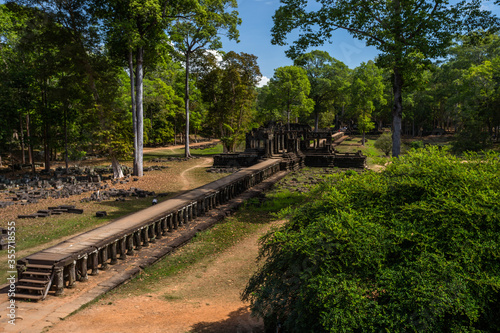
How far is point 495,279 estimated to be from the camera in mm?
4395

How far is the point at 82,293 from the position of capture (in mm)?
9234

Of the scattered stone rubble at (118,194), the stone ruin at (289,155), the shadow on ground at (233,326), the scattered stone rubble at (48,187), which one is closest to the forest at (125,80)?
the scattered stone rubble at (48,187)

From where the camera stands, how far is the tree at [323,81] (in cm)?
5934

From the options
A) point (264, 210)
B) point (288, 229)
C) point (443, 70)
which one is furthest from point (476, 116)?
point (288, 229)

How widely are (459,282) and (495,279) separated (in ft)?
1.71

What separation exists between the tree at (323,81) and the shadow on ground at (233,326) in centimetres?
5465

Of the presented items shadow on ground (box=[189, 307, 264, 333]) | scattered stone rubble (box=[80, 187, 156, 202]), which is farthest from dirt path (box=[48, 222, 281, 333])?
scattered stone rubble (box=[80, 187, 156, 202])

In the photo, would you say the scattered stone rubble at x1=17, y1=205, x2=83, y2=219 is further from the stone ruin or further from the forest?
the stone ruin

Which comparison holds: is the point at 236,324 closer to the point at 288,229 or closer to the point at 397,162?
the point at 288,229

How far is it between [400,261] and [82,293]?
27.9 ft

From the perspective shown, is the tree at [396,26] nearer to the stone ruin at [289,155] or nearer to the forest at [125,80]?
the forest at [125,80]

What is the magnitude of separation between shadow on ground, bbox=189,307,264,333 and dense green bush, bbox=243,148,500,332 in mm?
1145

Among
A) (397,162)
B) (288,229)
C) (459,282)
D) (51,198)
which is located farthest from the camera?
(51,198)

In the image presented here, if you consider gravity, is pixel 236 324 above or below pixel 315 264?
below
